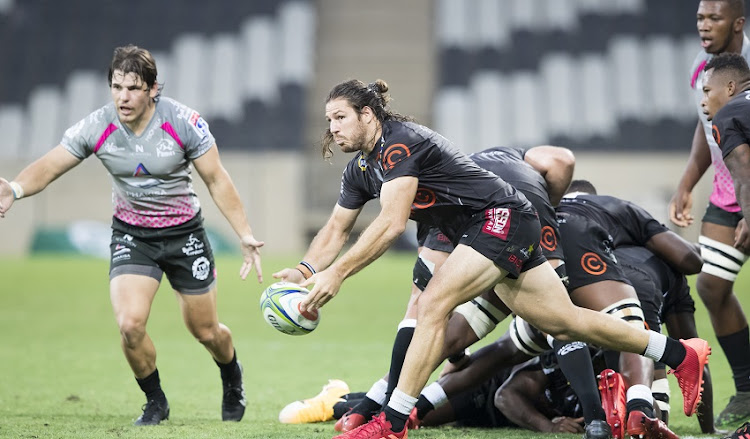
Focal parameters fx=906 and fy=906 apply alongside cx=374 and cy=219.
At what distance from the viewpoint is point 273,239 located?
2712 cm

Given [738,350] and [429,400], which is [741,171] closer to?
[738,350]

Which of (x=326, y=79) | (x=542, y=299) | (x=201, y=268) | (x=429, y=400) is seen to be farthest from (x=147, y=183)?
(x=326, y=79)

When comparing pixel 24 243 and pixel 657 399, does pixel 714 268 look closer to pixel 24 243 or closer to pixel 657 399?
pixel 657 399

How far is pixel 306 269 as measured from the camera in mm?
5074

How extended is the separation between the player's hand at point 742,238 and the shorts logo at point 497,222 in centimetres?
229

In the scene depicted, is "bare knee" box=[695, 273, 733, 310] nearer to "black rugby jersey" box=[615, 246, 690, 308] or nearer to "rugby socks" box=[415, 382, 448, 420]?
"black rugby jersey" box=[615, 246, 690, 308]

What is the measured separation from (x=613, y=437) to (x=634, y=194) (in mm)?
23068

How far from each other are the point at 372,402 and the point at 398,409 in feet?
2.88

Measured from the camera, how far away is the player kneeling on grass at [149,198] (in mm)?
5617

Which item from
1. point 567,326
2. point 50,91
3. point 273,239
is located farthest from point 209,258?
point 50,91

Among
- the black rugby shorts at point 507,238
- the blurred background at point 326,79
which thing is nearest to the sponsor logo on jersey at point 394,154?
the black rugby shorts at point 507,238

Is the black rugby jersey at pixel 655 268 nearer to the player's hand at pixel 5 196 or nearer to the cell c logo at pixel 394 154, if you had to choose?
the cell c logo at pixel 394 154

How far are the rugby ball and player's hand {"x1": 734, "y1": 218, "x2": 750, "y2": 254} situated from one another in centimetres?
310

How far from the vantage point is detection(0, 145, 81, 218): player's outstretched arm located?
550cm
